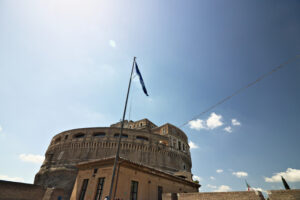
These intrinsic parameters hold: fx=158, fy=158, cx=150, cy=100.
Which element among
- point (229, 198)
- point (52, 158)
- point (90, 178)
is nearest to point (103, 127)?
point (52, 158)

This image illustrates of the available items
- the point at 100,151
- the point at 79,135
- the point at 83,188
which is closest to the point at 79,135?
the point at 79,135

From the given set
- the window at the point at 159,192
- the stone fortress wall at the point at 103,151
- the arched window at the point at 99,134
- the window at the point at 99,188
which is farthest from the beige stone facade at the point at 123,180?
the arched window at the point at 99,134

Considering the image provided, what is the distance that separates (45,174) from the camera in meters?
36.0

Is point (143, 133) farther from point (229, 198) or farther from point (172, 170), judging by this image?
point (229, 198)

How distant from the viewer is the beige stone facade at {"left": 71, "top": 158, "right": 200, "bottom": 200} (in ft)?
37.8

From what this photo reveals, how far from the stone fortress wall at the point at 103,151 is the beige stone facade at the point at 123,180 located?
22.3 m

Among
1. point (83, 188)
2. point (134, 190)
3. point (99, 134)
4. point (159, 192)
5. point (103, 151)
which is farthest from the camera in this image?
point (99, 134)

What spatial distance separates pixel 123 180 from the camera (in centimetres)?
1179

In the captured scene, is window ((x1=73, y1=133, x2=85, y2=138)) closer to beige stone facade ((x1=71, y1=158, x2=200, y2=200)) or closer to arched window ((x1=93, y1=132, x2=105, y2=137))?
arched window ((x1=93, y1=132, x2=105, y2=137))

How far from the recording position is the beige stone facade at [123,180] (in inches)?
454

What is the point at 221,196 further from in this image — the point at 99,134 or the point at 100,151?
the point at 99,134

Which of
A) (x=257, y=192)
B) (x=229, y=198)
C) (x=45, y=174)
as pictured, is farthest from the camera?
(x=45, y=174)

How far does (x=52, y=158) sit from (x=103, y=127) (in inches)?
564

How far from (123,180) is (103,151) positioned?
27458 mm
